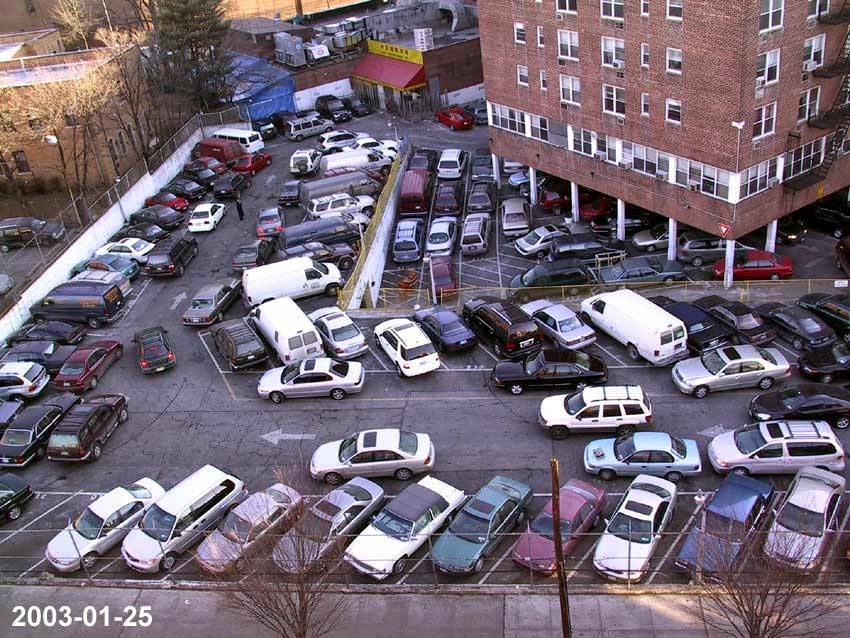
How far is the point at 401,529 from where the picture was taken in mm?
20828

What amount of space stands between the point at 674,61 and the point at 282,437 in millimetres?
21039

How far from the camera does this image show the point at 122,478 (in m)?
25.3

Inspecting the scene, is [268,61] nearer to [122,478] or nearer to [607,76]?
[607,76]

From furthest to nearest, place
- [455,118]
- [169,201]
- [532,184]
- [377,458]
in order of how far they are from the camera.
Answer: [455,118]
[169,201]
[532,184]
[377,458]

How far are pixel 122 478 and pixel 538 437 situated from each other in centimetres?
1278

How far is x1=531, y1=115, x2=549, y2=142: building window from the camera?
135 feet

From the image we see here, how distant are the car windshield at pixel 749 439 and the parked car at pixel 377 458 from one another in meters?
8.60

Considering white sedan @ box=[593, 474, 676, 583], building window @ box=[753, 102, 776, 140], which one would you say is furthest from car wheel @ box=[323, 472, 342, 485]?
building window @ box=[753, 102, 776, 140]

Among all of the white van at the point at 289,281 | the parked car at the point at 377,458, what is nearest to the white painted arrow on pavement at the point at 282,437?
the parked car at the point at 377,458

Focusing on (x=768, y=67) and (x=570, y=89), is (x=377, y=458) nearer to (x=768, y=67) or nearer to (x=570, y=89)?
(x=768, y=67)

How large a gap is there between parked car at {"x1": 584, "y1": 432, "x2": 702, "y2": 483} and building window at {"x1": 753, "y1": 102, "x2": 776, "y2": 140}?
576 inches

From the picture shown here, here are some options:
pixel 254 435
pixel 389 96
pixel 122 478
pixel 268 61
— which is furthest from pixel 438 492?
pixel 268 61

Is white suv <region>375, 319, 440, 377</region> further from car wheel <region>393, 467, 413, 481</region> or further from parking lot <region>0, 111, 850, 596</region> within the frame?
car wheel <region>393, 467, 413, 481</region>

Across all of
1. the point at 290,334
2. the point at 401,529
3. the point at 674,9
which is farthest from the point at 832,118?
the point at 401,529
